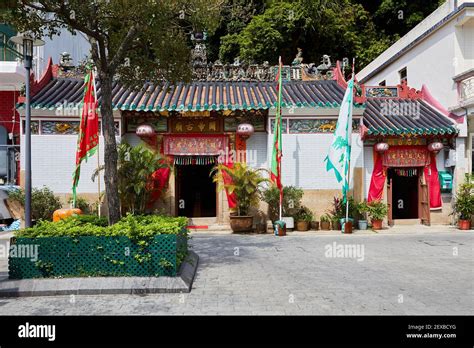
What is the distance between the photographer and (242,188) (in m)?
11.5

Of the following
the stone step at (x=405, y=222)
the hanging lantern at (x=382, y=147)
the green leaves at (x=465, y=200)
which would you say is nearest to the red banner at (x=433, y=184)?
the green leaves at (x=465, y=200)

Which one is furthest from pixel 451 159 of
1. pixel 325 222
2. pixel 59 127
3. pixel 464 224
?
pixel 59 127

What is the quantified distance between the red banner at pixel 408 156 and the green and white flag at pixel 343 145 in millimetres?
2337

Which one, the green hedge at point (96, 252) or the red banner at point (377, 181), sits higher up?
the red banner at point (377, 181)

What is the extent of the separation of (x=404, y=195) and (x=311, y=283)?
1017 cm

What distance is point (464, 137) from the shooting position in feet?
42.8

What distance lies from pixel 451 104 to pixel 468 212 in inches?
148

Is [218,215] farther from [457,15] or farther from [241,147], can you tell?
[457,15]

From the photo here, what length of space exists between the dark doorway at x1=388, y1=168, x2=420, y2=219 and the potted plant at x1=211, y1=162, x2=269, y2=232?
18.6 feet

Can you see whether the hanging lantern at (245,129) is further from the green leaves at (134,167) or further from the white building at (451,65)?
the white building at (451,65)

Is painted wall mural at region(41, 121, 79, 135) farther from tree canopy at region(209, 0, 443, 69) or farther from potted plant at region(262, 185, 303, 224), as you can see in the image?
tree canopy at region(209, 0, 443, 69)

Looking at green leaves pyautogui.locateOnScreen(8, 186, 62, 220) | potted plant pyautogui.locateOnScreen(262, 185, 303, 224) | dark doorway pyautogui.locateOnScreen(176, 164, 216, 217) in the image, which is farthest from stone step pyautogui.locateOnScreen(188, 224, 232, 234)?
green leaves pyautogui.locateOnScreen(8, 186, 62, 220)

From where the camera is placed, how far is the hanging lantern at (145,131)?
1201 cm
